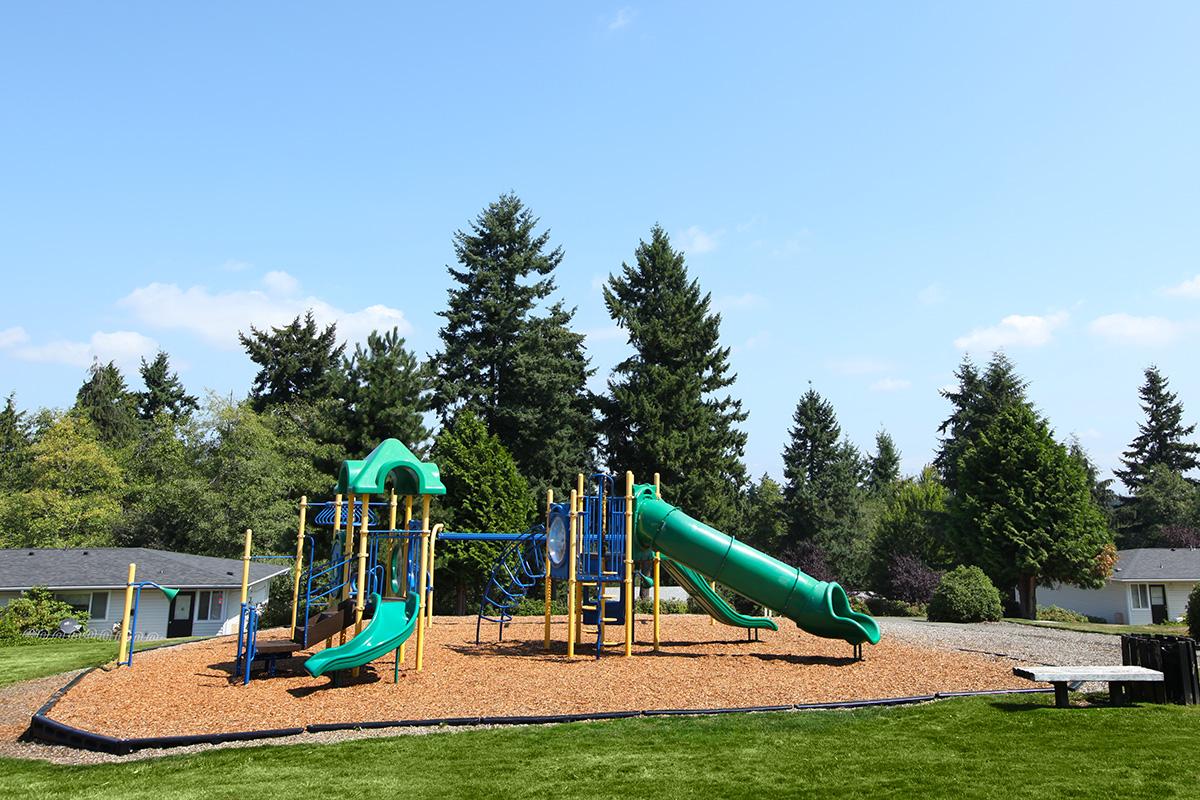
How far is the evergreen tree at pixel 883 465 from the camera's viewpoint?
291ft

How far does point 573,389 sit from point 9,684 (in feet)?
109

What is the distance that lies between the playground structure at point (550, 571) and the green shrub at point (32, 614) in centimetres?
1447

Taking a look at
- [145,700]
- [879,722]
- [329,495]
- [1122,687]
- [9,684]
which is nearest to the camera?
[879,722]

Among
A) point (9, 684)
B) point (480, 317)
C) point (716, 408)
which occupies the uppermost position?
point (480, 317)

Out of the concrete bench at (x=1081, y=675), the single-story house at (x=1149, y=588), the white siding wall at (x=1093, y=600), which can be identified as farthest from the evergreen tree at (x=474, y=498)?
the single-story house at (x=1149, y=588)

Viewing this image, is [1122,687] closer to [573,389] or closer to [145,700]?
[145,700]

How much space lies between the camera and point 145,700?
1362 cm

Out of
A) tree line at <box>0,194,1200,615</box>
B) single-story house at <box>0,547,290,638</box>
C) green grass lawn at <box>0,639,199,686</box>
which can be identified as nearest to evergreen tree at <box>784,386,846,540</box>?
tree line at <box>0,194,1200,615</box>

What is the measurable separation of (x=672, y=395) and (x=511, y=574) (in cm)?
2559

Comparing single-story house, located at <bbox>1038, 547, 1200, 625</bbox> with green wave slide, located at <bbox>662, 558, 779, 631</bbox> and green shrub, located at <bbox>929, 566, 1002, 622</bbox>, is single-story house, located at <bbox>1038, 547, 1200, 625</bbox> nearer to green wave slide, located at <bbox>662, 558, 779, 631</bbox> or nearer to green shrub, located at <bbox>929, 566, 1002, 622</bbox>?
green shrub, located at <bbox>929, 566, 1002, 622</bbox>

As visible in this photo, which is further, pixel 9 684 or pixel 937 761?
pixel 9 684

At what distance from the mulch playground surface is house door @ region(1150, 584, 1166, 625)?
94.7 feet

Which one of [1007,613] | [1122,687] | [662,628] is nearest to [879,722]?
[1122,687]

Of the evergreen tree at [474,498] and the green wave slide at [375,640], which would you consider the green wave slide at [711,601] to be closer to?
the green wave slide at [375,640]
